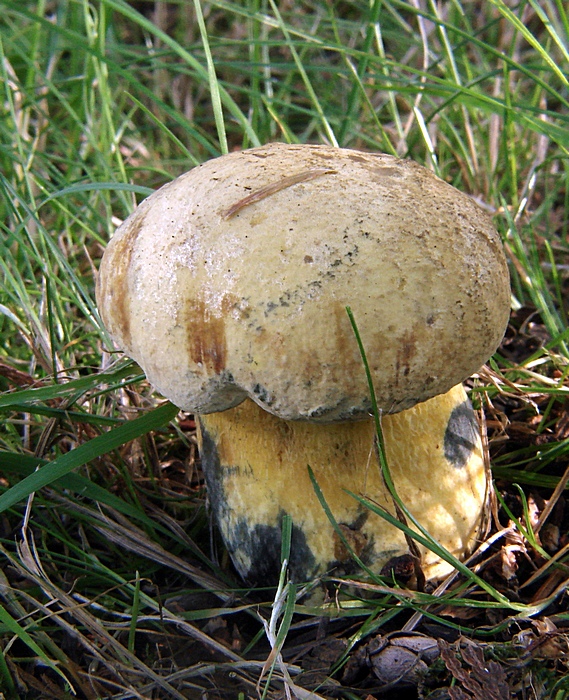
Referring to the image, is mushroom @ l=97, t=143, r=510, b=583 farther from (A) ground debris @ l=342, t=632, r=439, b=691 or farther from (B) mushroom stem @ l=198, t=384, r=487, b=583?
(A) ground debris @ l=342, t=632, r=439, b=691

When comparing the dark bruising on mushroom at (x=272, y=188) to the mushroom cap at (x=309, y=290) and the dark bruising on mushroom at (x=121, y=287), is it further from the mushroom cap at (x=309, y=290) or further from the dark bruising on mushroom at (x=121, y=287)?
the dark bruising on mushroom at (x=121, y=287)

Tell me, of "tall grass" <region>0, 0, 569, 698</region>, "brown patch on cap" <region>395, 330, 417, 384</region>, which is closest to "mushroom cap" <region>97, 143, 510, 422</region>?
"brown patch on cap" <region>395, 330, 417, 384</region>

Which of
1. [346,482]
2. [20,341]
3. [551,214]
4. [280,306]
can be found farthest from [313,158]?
[551,214]

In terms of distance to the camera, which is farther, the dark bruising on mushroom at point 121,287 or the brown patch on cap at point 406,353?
the dark bruising on mushroom at point 121,287

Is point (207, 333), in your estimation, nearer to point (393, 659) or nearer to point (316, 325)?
point (316, 325)

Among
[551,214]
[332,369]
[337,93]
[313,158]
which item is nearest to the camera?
[332,369]

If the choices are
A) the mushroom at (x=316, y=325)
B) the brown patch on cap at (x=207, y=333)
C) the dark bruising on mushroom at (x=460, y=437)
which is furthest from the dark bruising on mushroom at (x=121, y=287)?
the dark bruising on mushroom at (x=460, y=437)

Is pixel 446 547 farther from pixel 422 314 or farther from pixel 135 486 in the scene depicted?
pixel 135 486
